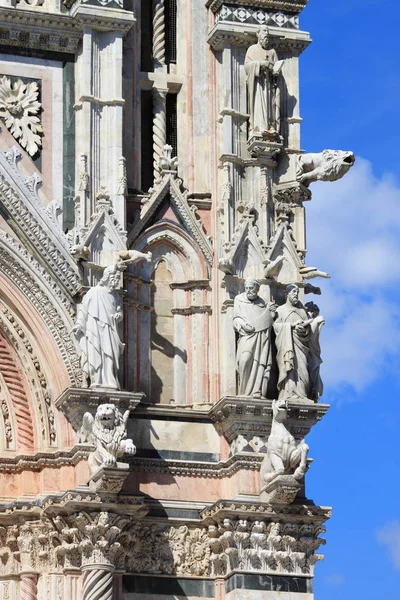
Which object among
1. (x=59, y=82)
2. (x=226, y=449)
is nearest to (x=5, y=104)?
(x=59, y=82)

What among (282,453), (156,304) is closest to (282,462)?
(282,453)

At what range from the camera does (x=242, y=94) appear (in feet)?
82.9

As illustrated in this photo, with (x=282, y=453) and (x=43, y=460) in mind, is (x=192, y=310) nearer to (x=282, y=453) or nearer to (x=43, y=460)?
(x=282, y=453)

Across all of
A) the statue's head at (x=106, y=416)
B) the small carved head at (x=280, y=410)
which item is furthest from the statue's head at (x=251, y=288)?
the statue's head at (x=106, y=416)

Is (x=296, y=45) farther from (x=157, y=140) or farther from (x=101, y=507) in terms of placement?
(x=101, y=507)

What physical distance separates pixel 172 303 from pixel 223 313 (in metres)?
0.61

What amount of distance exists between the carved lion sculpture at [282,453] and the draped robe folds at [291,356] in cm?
38

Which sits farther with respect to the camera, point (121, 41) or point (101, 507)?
point (121, 41)

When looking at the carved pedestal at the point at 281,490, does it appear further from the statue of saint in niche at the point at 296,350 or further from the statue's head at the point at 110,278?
the statue's head at the point at 110,278

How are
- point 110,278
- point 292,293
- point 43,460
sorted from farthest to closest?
point 292,293, point 110,278, point 43,460


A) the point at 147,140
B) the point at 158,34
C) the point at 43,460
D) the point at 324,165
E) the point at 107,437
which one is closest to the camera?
the point at 107,437

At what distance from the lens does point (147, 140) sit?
998 inches

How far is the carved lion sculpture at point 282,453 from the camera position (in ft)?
76.9

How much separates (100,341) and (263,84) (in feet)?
11.9
